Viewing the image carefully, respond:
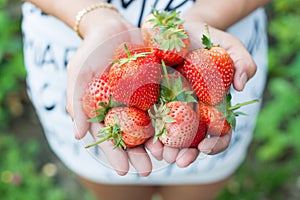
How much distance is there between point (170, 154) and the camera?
726mm

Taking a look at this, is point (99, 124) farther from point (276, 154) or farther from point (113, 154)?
point (276, 154)

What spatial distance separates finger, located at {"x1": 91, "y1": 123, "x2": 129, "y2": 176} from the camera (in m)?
0.74

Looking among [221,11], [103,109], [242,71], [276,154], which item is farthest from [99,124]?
[276,154]

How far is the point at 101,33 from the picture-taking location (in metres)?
0.92

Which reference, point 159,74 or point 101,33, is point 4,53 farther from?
point 159,74

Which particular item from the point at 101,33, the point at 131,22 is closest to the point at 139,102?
the point at 101,33

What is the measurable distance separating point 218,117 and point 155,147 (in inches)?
3.7

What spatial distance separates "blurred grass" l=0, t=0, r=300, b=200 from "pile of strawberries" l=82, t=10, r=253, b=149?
46.0 inches

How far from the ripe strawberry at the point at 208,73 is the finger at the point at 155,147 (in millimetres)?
83

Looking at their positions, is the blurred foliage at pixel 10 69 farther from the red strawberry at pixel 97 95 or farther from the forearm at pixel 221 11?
the red strawberry at pixel 97 95

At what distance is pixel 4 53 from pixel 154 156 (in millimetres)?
1484

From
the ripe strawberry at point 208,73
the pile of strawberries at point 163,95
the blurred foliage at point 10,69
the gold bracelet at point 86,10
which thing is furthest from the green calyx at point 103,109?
the blurred foliage at point 10,69

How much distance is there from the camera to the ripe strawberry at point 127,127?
0.69 m

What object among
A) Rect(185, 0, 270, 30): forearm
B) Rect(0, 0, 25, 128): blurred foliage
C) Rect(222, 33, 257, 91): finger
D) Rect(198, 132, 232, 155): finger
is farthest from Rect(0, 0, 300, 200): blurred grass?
Rect(198, 132, 232, 155): finger
